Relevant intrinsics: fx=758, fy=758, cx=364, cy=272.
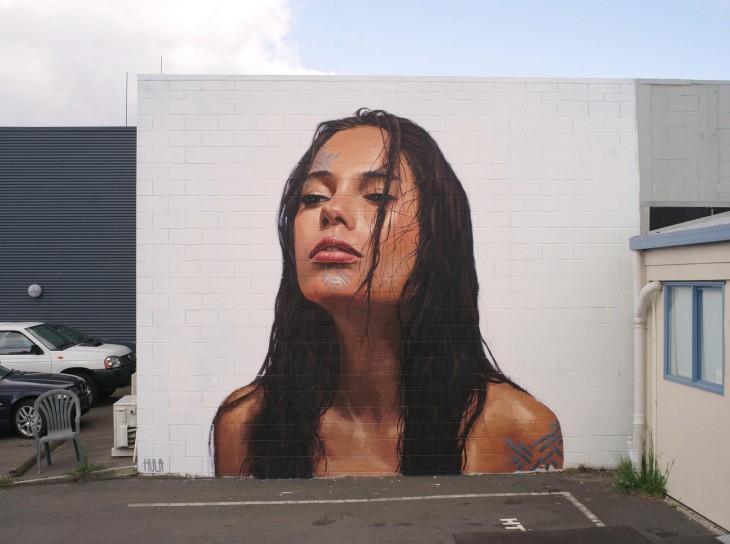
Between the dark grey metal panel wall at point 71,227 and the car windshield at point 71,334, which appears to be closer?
the car windshield at point 71,334

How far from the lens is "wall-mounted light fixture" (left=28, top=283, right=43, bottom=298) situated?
17781 mm

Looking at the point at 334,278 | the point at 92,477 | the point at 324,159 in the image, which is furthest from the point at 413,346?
the point at 92,477

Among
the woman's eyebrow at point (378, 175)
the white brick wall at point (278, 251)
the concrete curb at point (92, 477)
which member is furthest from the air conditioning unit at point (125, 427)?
the woman's eyebrow at point (378, 175)

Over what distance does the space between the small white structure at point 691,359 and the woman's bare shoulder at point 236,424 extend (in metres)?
4.64

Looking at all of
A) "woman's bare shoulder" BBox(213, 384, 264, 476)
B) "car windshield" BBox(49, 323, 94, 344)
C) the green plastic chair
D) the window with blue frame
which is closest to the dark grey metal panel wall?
"car windshield" BBox(49, 323, 94, 344)

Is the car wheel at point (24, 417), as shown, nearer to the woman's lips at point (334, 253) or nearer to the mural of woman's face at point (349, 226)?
the mural of woman's face at point (349, 226)

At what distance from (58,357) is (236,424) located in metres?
6.42

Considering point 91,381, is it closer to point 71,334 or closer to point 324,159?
point 71,334

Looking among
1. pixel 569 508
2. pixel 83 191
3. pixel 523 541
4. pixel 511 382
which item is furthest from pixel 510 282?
pixel 83 191

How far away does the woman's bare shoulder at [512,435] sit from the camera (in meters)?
9.24

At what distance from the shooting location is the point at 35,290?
1781 cm

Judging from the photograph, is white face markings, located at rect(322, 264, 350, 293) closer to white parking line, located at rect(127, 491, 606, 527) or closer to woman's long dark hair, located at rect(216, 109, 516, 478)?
woman's long dark hair, located at rect(216, 109, 516, 478)

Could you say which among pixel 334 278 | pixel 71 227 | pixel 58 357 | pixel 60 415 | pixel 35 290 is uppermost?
pixel 71 227

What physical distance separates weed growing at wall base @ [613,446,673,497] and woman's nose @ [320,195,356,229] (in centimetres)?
423
